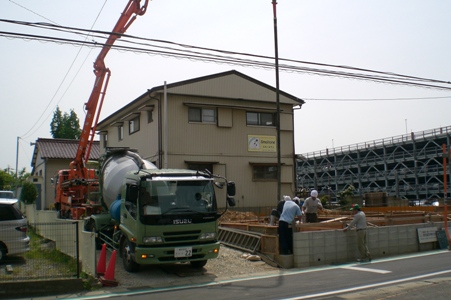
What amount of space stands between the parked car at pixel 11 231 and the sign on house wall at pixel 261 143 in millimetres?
14994

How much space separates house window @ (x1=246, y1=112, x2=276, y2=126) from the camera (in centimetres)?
2637

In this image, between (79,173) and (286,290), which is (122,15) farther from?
(286,290)

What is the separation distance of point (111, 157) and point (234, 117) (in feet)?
32.1

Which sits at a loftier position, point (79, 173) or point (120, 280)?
point (79, 173)

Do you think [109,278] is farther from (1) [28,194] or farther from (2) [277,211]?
(1) [28,194]

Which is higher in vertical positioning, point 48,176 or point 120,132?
point 120,132

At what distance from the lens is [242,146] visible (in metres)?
25.8

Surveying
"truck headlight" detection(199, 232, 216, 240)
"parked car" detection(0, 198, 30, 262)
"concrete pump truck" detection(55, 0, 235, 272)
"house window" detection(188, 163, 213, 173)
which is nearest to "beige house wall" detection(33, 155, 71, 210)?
"house window" detection(188, 163, 213, 173)

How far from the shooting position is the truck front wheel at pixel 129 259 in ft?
38.7

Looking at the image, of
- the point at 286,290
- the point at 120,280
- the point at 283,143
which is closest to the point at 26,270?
the point at 120,280

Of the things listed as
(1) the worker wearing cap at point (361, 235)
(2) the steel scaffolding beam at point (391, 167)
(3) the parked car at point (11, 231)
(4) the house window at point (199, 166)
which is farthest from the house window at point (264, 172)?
(2) the steel scaffolding beam at point (391, 167)

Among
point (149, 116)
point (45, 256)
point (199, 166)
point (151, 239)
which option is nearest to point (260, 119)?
point (199, 166)

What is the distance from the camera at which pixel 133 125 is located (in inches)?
1121

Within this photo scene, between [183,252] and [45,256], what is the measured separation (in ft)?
15.9
